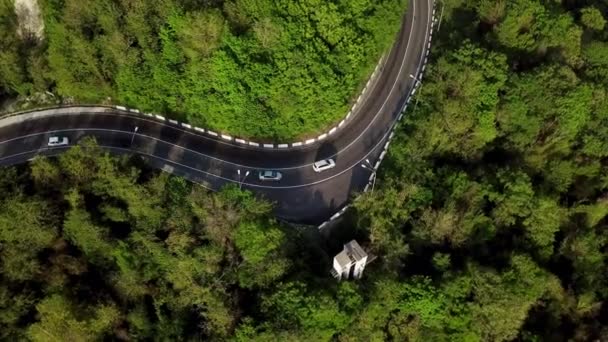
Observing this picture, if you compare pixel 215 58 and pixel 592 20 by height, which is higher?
pixel 592 20

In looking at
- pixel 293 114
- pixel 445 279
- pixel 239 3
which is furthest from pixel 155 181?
pixel 445 279

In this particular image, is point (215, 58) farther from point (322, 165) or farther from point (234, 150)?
point (322, 165)

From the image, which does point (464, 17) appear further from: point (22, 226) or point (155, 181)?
point (22, 226)

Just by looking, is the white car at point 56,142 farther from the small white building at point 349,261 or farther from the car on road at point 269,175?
the small white building at point 349,261

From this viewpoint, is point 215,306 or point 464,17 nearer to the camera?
point 215,306

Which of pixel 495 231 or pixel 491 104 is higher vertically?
pixel 491 104

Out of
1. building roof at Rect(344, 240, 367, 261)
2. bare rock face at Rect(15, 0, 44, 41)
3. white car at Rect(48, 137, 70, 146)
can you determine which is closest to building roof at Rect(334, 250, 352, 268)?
building roof at Rect(344, 240, 367, 261)

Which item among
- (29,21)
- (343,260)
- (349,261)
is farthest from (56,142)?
(349,261)
